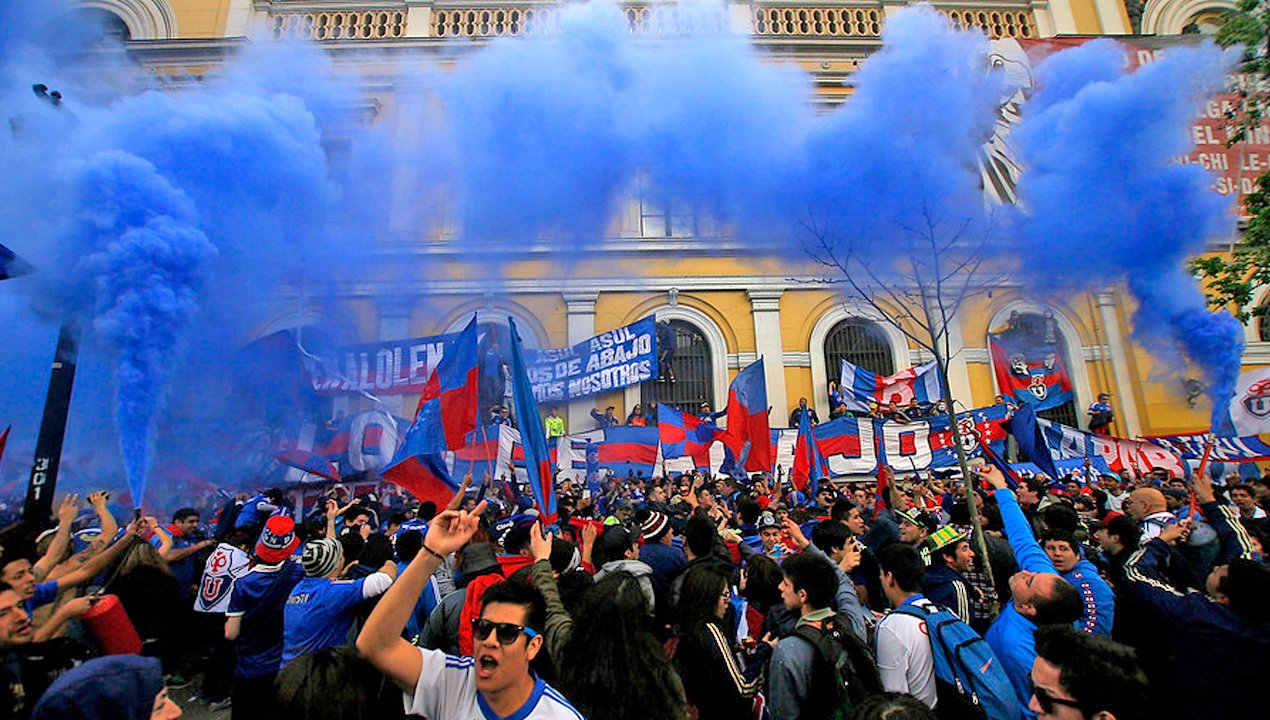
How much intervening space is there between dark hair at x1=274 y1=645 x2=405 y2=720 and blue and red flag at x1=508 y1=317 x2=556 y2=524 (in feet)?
7.78

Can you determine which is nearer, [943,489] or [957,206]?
[957,206]

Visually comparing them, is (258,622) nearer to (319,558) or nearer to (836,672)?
(319,558)

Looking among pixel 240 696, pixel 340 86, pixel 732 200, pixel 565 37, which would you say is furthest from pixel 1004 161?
pixel 340 86

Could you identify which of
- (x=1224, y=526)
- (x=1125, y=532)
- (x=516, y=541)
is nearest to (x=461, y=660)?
(x=516, y=541)

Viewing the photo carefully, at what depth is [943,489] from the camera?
9.84 m

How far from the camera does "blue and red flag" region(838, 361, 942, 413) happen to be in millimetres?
15672

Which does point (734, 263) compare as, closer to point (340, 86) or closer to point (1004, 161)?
point (1004, 161)

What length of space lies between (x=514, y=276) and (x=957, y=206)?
1097 centimetres

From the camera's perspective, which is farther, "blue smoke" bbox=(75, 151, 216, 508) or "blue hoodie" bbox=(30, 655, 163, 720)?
"blue smoke" bbox=(75, 151, 216, 508)

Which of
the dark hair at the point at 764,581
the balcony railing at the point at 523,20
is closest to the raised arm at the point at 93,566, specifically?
the dark hair at the point at 764,581

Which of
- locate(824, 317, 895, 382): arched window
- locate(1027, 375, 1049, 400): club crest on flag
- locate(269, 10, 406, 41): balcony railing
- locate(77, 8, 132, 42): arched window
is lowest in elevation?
locate(1027, 375, 1049, 400): club crest on flag

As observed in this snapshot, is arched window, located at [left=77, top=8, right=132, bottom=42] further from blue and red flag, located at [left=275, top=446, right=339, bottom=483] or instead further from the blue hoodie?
the blue hoodie

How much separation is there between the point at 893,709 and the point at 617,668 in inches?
35.5

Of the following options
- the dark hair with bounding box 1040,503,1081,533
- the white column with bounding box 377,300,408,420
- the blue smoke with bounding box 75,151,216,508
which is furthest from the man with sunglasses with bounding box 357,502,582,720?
the white column with bounding box 377,300,408,420
